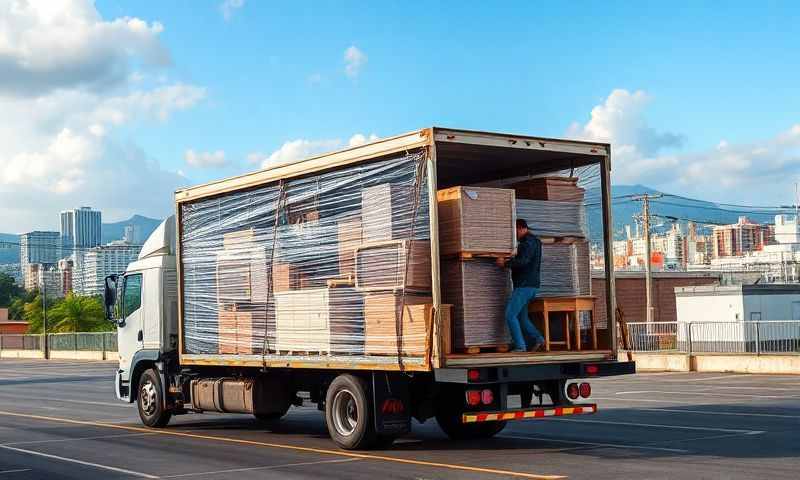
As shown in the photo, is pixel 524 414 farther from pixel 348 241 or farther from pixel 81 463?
pixel 81 463

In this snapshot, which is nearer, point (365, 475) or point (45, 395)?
point (365, 475)

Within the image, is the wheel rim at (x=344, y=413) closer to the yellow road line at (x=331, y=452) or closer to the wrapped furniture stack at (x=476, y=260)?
the yellow road line at (x=331, y=452)

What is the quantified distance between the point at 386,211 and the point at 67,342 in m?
60.9

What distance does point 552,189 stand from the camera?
42.9 feet

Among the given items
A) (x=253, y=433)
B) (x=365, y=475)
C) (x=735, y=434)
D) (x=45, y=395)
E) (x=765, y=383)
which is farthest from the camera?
(x=45, y=395)

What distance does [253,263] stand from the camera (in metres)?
14.3

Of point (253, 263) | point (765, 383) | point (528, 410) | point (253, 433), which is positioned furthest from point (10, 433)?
point (765, 383)

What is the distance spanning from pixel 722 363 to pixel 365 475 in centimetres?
→ 2137

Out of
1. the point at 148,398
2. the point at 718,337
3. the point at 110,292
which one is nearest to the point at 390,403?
the point at 148,398

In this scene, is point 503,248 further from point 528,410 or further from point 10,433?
point 10,433

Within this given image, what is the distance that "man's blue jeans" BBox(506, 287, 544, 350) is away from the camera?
39.2 ft

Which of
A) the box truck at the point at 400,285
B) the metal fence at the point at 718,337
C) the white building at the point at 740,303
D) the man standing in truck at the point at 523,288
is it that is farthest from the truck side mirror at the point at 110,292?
the white building at the point at 740,303

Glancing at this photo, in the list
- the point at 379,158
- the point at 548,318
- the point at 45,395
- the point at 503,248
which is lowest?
the point at 45,395

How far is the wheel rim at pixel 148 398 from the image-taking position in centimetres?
1685
